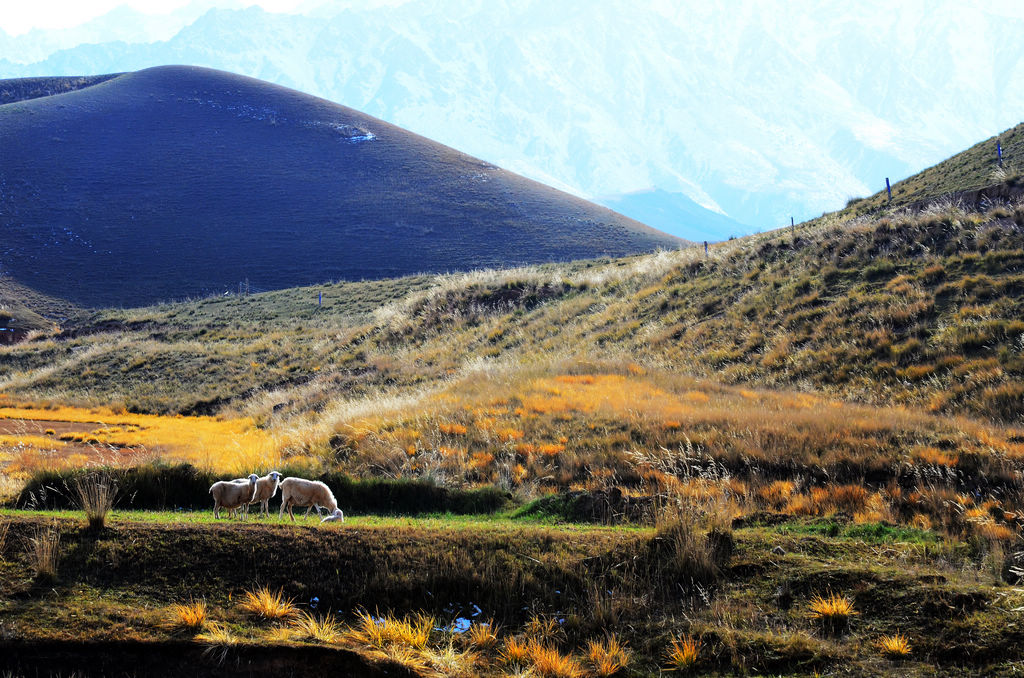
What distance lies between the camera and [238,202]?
91.8 m

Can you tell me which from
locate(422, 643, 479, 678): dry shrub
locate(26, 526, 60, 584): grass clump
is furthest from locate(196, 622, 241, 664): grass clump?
locate(26, 526, 60, 584): grass clump

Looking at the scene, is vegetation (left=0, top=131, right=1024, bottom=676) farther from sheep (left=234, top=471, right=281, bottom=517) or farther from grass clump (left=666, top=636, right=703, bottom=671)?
sheep (left=234, top=471, right=281, bottom=517)

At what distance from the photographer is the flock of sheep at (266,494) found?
8.47 meters

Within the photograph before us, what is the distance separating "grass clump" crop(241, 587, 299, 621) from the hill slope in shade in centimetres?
6935

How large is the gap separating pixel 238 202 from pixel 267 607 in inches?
3691

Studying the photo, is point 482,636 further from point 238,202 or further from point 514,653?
point 238,202

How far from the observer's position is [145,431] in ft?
77.7

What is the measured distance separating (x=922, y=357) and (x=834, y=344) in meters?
2.43

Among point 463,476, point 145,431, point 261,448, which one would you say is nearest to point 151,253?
point 145,431

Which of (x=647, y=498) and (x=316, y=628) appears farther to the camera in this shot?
(x=647, y=498)

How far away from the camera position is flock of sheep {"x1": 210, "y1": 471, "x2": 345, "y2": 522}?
27.8 ft

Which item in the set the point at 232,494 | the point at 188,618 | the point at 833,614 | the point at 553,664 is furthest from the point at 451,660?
the point at 232,494

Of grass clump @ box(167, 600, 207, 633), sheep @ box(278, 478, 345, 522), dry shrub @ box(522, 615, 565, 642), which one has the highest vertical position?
sheep @ box(278, 478, 345, 522)

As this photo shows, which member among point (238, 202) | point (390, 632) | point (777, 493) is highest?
point (238, 202)
